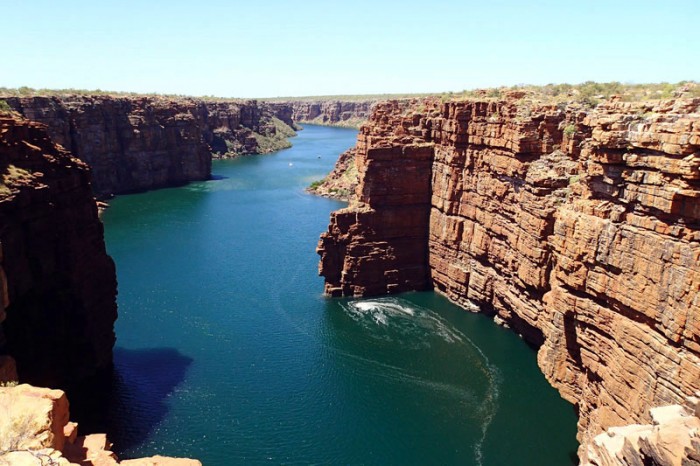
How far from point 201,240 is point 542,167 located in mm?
47451

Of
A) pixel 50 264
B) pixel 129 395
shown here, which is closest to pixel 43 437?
pixel 50 264

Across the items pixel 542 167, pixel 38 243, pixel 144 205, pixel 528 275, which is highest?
pixel 542 167

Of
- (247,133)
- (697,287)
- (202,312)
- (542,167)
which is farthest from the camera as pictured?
(247,133)

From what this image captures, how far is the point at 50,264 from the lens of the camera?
31734 millimetres

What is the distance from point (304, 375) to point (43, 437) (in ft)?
80.5

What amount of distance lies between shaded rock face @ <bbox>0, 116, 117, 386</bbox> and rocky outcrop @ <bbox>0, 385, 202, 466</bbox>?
967cm

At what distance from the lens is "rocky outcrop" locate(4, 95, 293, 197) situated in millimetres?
90688

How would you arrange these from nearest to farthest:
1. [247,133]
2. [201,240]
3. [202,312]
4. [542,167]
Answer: [542,167]
[202,312]
[201,240]
[247,133]

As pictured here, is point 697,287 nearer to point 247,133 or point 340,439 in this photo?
point 340,439

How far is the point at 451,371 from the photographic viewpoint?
39219 mm

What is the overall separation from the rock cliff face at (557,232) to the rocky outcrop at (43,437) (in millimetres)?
17965

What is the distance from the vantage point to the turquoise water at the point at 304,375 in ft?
101

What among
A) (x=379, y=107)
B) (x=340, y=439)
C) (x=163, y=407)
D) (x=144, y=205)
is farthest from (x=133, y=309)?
(x=144, y=205)

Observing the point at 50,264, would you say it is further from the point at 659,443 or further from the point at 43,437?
the point at 659,443
